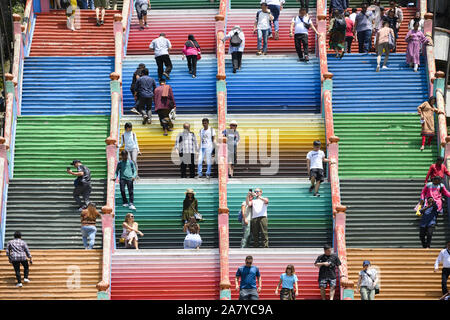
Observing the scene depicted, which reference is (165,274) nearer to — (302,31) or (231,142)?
(231,142)

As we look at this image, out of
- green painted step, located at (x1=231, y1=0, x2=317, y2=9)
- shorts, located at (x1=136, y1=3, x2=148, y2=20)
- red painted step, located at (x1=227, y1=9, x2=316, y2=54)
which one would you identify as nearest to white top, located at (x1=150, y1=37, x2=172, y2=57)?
shorts, located at (x1=136, y1=3, x2=148, y2=20)

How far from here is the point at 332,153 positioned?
28688 millimetres

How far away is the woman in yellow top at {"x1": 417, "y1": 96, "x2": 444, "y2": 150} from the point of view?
98.5 feet

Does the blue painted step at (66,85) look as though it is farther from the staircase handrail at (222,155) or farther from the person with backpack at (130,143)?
the staircase handrail at (222,155)

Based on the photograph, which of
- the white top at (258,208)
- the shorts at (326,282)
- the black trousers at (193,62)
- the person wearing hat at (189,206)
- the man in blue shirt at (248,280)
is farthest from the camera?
→ the black trousers at (193,62)

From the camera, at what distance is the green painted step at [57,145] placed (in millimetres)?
29766

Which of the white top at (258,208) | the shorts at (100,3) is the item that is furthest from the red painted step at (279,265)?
the shorts at (100,3)

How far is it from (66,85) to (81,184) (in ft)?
17.4

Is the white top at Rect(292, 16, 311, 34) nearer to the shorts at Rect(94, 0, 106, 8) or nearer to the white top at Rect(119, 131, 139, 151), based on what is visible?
the white top at Rect(119, 131, 139, 151)

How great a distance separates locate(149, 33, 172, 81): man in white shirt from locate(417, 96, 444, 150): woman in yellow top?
719 cm

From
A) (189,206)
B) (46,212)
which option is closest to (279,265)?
(189,206)

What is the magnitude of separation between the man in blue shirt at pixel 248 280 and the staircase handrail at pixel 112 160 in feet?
10.8

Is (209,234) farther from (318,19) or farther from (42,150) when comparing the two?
(318,19)
